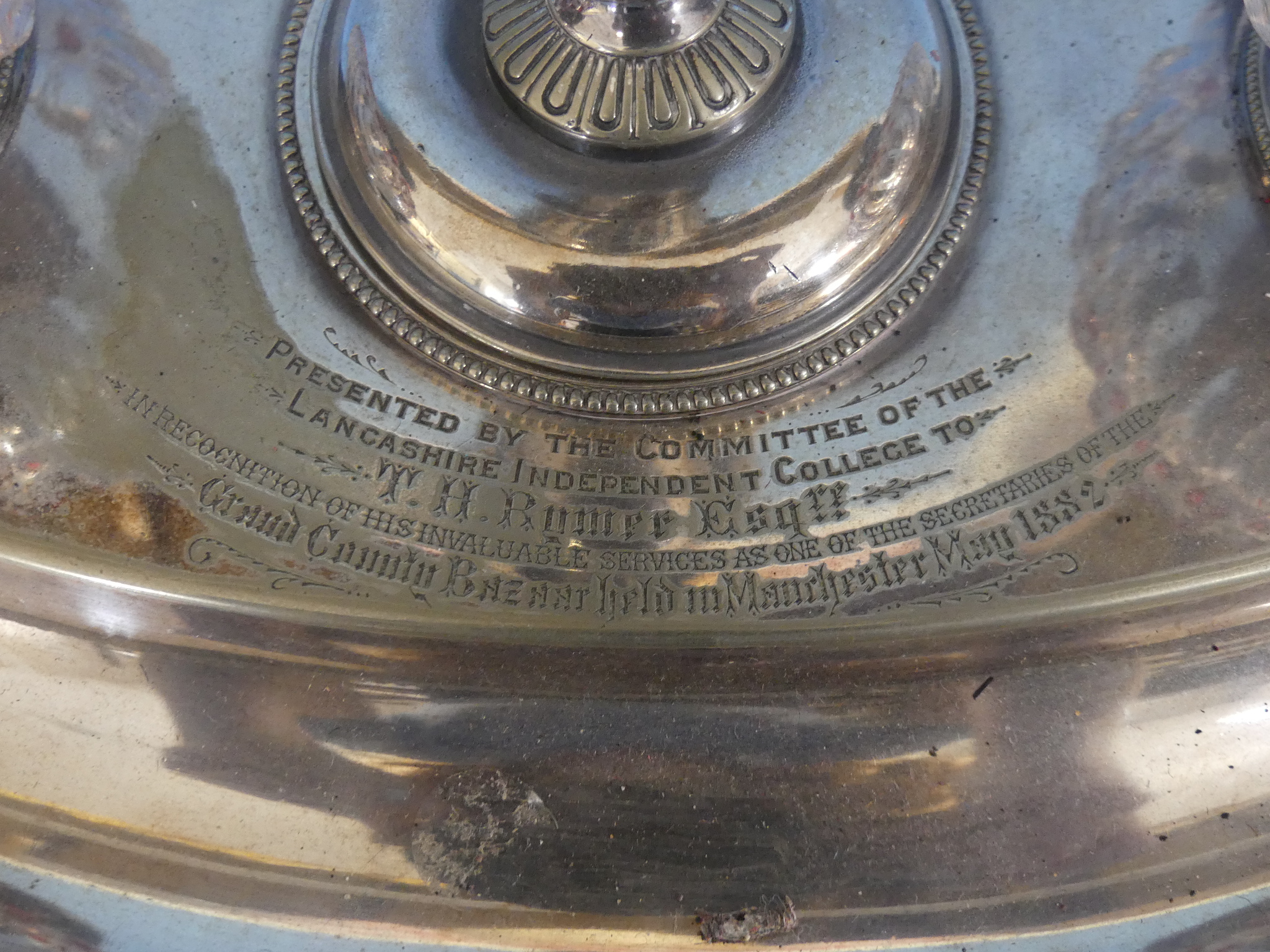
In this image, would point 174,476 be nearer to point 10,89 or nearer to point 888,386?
point 10,89

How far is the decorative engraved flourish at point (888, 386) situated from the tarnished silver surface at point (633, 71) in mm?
249

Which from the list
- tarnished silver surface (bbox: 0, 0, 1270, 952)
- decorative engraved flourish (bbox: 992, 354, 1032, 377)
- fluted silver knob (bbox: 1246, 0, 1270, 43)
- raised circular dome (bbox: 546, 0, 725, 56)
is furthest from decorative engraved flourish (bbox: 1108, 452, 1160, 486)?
raised circular dome (bbox: 546, 0, 725, 56)

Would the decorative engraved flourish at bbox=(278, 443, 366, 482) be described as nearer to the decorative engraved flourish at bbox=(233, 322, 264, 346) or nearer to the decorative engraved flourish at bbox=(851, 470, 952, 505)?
the decorative engraved flourish at bbox=(233, 322, 264, 346)

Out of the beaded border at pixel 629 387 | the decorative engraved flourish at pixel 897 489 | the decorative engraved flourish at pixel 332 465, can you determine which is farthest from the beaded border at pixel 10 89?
the decorative engraved flourish at pixel 897 489

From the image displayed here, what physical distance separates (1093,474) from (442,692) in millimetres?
543

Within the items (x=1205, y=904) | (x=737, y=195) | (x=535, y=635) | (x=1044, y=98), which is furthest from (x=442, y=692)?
(x=1044, y=98)

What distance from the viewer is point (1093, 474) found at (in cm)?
83

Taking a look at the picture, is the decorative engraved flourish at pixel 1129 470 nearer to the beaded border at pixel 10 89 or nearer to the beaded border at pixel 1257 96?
the beaded border at pixel 1257 96

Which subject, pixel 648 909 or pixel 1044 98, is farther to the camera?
pixel 1044 98

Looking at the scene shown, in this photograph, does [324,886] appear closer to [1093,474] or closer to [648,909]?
[648,909]

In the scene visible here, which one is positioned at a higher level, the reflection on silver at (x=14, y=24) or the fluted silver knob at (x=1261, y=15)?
the reflection on silver at (x=14, y=24)

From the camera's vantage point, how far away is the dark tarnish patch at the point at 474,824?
30.3 inches

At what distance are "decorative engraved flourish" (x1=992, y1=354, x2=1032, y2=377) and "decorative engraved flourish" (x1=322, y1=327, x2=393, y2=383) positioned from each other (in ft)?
1.66

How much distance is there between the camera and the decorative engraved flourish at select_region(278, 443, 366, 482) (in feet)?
2.77
